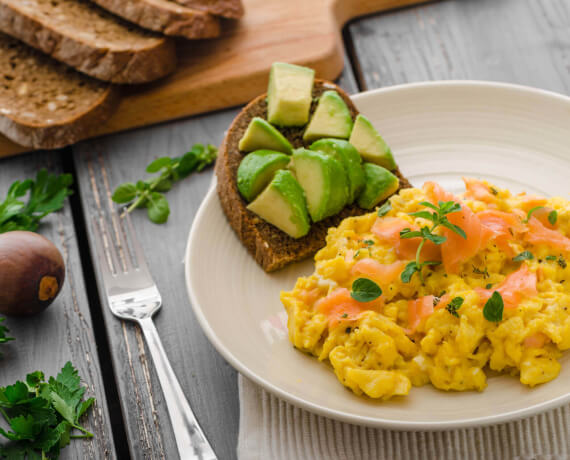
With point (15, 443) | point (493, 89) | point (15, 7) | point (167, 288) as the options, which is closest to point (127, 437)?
point (15, 443)

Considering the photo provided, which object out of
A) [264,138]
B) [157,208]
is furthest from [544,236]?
[157,208]

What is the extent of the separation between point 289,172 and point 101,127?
1.46 meters

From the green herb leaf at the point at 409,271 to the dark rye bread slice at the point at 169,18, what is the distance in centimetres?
209

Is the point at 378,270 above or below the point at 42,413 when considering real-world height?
above

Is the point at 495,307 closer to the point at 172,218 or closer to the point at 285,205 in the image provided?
the point at 285,205

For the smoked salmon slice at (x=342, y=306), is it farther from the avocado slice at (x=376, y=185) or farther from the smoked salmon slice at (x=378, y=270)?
the avocado slice at (x=376, y=185)

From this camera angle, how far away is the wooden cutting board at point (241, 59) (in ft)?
12.2

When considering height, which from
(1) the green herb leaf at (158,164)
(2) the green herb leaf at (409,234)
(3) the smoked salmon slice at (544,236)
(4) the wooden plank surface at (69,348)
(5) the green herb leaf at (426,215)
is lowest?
(4) the wooden plank surface at (69,348)

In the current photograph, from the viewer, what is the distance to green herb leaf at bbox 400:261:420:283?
2254 millimetres

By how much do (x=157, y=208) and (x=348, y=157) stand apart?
1.05 m

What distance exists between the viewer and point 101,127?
371 centimetres

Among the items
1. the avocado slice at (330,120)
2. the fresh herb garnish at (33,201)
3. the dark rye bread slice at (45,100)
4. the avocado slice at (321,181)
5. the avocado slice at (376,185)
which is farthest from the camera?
the dark rye bread slice at (45,100)

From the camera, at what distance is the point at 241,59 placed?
3838mm

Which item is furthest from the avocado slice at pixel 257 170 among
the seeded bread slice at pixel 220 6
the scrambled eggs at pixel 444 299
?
the seeded bread slice at pixel 220 6
